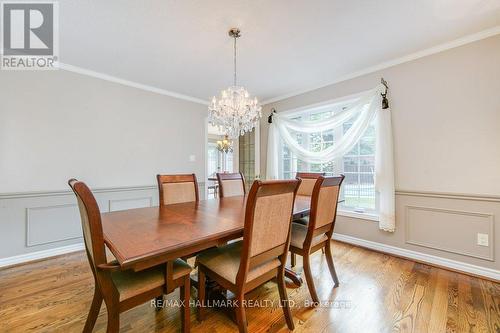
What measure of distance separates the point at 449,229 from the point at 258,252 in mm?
2307

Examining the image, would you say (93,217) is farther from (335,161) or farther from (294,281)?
(335,161)

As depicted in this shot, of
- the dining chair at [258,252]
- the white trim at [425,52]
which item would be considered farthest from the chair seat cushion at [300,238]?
the white trim at [425,52]

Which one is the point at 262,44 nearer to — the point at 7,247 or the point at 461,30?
the point at 461,30

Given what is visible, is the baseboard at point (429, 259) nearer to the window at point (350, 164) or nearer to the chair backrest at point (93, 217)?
the window at point (350, 164)

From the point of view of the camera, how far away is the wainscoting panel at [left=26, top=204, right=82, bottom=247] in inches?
97.3

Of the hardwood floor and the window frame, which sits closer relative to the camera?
the hardwood floor

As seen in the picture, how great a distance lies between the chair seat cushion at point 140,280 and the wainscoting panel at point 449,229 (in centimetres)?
258

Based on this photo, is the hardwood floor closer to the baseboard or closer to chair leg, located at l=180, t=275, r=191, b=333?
the baseboard

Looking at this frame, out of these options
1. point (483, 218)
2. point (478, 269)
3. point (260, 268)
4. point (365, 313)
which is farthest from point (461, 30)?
point (260, 268)

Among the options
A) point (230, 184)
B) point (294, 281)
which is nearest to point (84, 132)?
point (230, 184)

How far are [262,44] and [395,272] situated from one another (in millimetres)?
2731

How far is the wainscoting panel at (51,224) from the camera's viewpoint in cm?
247

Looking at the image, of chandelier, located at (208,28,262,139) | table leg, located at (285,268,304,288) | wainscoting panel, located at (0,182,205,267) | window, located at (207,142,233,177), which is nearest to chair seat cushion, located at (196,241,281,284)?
A: table leg, located at (285,268,304,288)

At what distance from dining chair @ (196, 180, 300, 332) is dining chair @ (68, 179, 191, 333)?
0.22 metres
